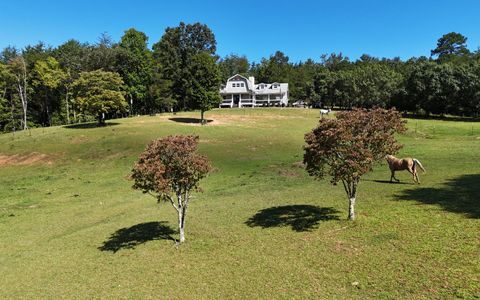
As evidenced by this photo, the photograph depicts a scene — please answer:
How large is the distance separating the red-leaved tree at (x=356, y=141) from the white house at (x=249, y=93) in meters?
86.5

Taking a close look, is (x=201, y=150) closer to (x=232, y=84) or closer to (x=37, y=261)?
(x=37, y=261)

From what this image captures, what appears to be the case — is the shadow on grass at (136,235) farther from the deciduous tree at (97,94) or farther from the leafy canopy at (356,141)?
the deciduous tree at (97,94)

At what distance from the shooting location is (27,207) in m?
22.4

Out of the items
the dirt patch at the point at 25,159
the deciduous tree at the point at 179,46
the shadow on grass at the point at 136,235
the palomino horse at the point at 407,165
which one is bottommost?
the dirt patch at the point at 25,159

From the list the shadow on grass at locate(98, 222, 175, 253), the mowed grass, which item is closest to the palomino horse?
the mowed grass

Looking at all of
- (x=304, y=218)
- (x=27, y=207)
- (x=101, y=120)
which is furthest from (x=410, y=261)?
(x=101, y=120)

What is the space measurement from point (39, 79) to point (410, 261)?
7884 cm

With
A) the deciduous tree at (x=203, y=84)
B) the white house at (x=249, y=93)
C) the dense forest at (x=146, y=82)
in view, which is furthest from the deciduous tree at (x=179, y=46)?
the deciduous tree at (x=203, y=84)

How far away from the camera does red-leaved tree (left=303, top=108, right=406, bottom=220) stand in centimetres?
1286

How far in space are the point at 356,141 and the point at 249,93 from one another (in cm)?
8972

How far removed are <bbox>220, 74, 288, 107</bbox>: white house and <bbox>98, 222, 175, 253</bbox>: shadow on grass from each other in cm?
8440

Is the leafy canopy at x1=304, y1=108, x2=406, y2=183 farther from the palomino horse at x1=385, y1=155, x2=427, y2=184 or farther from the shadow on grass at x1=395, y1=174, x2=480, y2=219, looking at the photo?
the palomino horse at x1=385, y1=155, x2=427, y2=184

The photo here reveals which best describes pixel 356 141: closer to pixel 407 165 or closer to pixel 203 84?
pixel 407 165

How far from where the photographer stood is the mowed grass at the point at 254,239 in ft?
31.8
